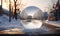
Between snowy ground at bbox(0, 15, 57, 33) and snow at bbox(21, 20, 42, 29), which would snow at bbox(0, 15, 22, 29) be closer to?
snowy ground at bbox(0, 15, 57, 33)

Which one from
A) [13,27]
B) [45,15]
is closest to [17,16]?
[13,27]

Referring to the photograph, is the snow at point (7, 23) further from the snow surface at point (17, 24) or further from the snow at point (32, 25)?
the snow at point (32, 25)

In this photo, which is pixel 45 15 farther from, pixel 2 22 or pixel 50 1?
pixel 2 22

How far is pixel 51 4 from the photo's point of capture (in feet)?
15.9

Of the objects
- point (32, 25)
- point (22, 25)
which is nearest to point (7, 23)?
point (22, 25)

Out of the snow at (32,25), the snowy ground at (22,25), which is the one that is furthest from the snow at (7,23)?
the snow at (32,25)

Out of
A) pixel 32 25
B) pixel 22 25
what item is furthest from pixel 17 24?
pixel 32 25

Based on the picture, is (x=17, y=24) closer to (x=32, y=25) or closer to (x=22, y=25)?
(x=22, y=25)

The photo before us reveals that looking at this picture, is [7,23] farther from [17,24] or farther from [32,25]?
[32,25]

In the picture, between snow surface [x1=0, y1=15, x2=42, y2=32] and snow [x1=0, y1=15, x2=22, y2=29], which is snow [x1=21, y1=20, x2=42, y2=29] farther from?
snow [x1=0, y1=15, x2=22, y2=29]

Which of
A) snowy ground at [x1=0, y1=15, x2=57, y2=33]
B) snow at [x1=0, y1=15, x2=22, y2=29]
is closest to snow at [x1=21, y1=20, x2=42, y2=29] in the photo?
snowy ground at [x1=0, y1=15, x2=57, y2=33]

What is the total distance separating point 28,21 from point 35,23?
0.15m

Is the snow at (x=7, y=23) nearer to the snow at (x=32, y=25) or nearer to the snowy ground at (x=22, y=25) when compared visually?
the snowy ground at (x=22, y=25)

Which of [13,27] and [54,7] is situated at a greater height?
[54,7]
